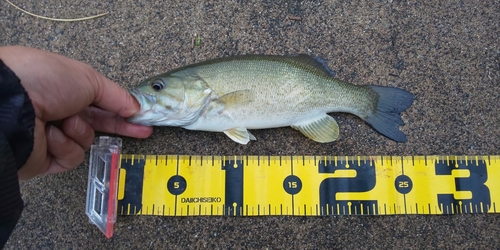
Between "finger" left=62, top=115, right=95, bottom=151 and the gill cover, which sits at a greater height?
the gill cover

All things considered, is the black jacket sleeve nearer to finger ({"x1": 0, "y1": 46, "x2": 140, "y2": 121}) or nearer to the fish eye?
finger ({"x1": 0, "y1": 46, "x2": 140, "y2": 121})

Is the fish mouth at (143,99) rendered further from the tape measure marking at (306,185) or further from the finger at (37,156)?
the finger at (37,156)

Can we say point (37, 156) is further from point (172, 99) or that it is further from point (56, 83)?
point (172, 99)

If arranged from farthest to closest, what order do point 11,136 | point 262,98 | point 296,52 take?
1. point 296,52
2. point 262,98
3. point 11,136

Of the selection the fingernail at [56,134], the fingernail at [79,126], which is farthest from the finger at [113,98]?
the fingernail at [56,134]

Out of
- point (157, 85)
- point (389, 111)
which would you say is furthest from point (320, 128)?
point (157, 85)

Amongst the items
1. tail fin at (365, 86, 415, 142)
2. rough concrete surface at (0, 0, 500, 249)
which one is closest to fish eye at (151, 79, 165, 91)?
rough concrete surface at (0, 0, 500, 249)

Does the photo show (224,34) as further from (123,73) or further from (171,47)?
(123,73)
